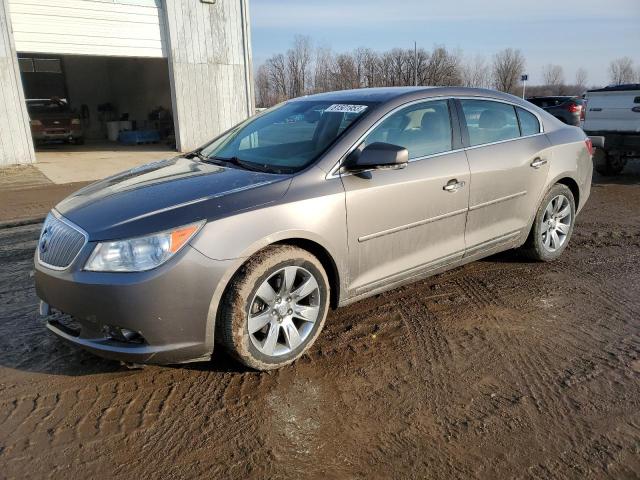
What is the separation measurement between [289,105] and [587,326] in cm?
292

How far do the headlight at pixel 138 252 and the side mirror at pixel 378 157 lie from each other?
1238 mm

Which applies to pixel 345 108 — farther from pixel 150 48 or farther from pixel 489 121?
pixel 150 48

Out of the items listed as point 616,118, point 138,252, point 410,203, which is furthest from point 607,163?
point 138,252

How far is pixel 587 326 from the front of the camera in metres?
3.71

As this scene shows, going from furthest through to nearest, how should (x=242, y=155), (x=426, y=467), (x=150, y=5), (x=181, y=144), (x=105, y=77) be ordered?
(x=105, y=77) < (x=181, y=144) < (x=150, y=5) < (x=242, y=155) < (x=426, y=467)

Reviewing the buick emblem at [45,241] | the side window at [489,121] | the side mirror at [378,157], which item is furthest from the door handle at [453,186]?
the buick emblem at [45,241]

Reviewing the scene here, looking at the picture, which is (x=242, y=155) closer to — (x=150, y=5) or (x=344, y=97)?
(x=344, y=97)

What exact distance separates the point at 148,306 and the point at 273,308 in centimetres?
74

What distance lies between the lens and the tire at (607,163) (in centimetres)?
1003

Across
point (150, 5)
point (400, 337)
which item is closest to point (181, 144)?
point (150, 5)

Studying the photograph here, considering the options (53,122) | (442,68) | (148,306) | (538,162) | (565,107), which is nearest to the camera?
(148,306)

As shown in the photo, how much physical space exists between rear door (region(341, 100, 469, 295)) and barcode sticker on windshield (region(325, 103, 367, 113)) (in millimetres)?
214

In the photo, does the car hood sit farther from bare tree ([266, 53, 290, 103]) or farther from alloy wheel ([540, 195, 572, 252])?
bare tree ([266, 53, 290, 103])

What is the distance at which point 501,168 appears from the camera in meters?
4.26
